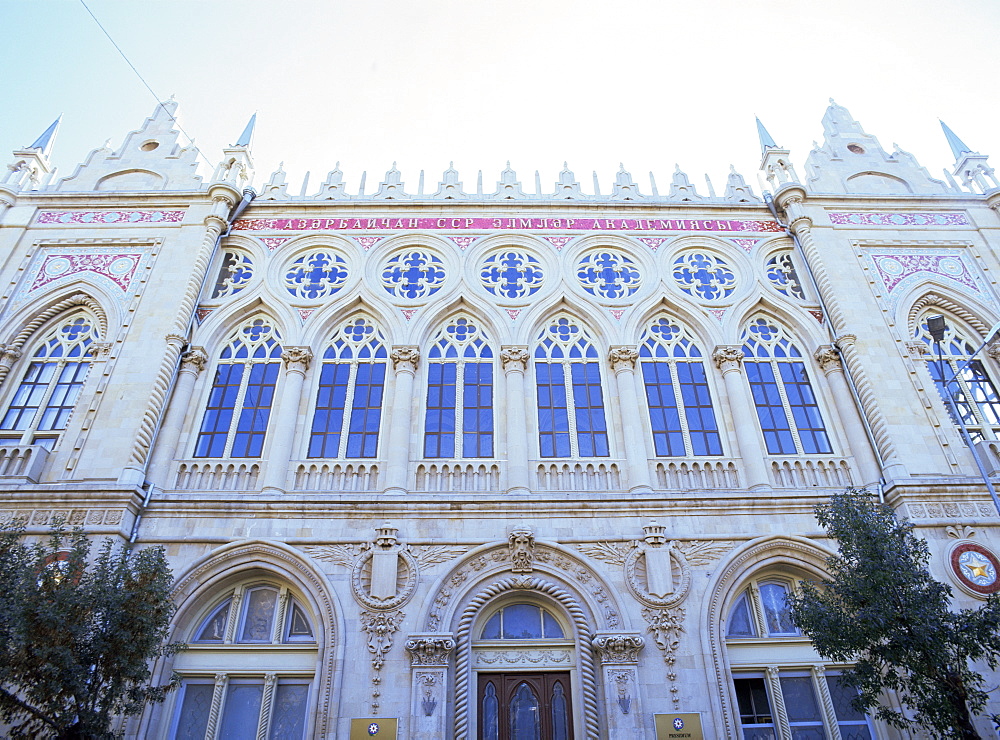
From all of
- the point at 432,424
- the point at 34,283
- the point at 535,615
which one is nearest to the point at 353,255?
the point at 432,424

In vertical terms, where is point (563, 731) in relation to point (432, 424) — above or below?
below

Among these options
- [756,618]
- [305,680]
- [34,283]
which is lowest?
[305,680]

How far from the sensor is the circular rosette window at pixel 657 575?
46.0 feet

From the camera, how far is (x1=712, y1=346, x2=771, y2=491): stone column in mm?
15781

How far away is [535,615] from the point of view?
14.6 m

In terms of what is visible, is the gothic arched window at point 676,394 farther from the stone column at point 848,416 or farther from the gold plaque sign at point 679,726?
the gold plaque sign at point 679,726

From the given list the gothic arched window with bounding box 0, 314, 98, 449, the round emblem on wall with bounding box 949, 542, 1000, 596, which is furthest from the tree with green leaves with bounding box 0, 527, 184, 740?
the round emblem on wall with bounding box 949, 542, 1000, 596

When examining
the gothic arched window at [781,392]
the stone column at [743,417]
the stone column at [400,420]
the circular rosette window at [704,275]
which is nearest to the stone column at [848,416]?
the gothic arched window at [781,392]

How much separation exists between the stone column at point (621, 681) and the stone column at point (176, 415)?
32.5 ft

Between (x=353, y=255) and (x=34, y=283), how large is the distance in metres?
8.27

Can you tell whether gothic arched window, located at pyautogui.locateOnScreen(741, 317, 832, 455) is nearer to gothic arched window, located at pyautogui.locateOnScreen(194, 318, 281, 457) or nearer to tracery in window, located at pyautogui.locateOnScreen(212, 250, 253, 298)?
gothic arched window, located at pyautogui.locateOnScreen(194, 318, 281, 457)

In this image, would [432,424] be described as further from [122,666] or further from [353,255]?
[122,666]

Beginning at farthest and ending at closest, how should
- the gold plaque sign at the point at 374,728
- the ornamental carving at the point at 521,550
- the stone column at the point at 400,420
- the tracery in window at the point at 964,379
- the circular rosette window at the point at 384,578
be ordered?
1. the tracery in window at the point at 964,379
2. the stone column at the point at 400,420
3. the ornamental carving at the point at 521,550
4. the circular rosette window at the point at 384,578
5. the gold plaque sign at the point at 374,728

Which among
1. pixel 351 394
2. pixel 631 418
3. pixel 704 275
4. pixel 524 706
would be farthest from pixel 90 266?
Answer: pixel 704 275
